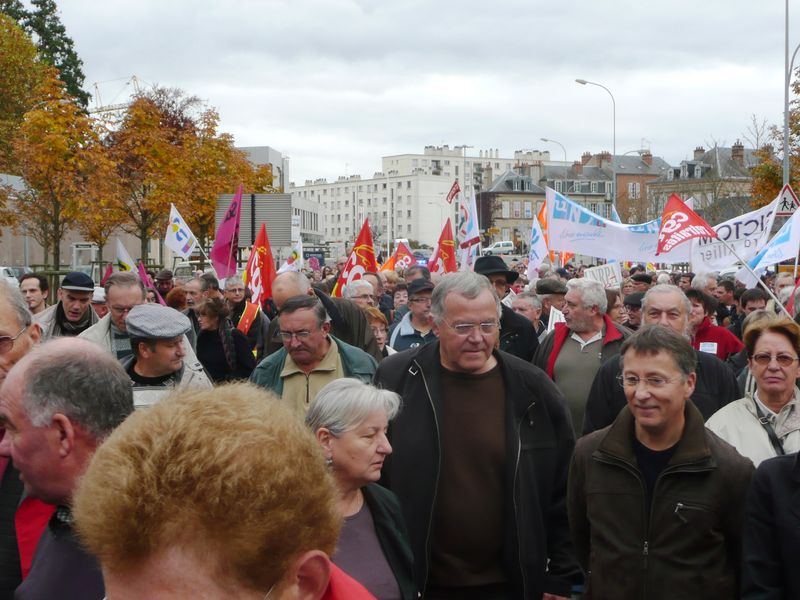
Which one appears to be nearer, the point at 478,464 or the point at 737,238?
the point at 478,464

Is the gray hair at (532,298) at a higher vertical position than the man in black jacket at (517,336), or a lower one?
higher

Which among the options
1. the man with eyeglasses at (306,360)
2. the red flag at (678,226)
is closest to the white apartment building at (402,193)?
the red flag at (678,226)

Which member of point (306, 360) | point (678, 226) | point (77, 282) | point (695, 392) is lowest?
point (695, 392)

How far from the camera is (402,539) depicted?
151 inches

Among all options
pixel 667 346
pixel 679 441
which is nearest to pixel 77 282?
pixel 667 346

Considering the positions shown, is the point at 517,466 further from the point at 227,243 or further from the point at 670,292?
the point at 227,243

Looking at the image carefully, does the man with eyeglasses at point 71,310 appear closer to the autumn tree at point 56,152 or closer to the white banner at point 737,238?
the white banner at point 737,238

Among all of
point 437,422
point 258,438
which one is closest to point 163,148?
point 437,422

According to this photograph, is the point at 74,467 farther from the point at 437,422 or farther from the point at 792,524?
the point at 792,524

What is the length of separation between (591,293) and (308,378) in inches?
104

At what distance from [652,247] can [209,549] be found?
512 inches

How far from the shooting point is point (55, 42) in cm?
5978

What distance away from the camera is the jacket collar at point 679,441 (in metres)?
4.01

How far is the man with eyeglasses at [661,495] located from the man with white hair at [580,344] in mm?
2724
